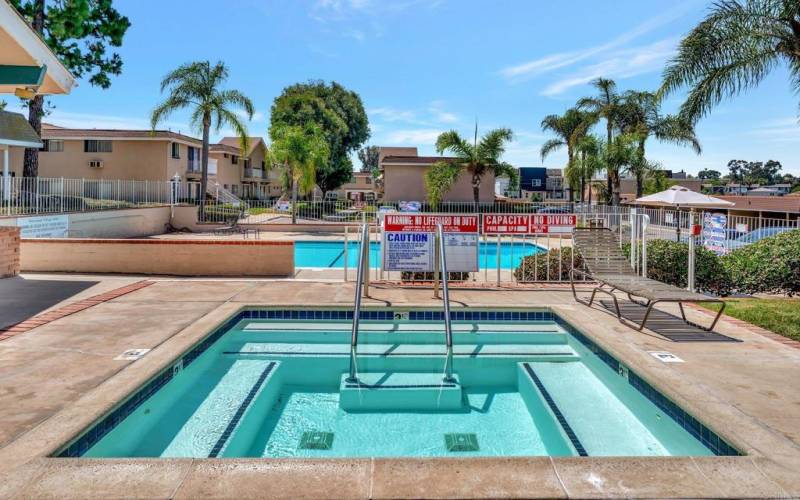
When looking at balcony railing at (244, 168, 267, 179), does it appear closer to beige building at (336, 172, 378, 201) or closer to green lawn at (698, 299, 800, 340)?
beige building at (336, 172, 378, 201)

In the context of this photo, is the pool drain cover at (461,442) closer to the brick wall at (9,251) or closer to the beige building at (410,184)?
the brick wall at (9,251)

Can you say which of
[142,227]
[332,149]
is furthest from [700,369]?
[332,149]

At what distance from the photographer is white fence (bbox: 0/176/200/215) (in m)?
16.1

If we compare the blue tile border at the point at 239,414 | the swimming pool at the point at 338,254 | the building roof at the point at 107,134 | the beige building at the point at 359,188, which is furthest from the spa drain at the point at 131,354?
the beige building at the point at 359,188

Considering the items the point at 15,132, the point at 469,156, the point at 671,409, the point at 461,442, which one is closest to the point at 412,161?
the point at 469,156

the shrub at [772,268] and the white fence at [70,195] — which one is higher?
the white fence at [70,195]

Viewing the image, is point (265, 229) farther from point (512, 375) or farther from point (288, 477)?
point (288, 477)

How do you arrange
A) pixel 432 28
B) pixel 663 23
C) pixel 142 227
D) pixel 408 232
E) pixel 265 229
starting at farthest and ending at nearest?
pixel 265 229, pixel 142 227, pixel 432 28, pixel 663 23, pixel 408 232

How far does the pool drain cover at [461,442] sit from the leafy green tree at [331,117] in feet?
124

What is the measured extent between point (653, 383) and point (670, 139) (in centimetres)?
2973

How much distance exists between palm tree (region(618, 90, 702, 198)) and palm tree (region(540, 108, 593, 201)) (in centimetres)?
241

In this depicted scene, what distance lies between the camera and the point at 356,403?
559 cm

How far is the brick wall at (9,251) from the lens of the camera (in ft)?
33.3

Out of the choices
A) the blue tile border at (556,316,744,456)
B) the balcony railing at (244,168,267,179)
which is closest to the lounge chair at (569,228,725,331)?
the blue tile border at (556,316,744,456)
